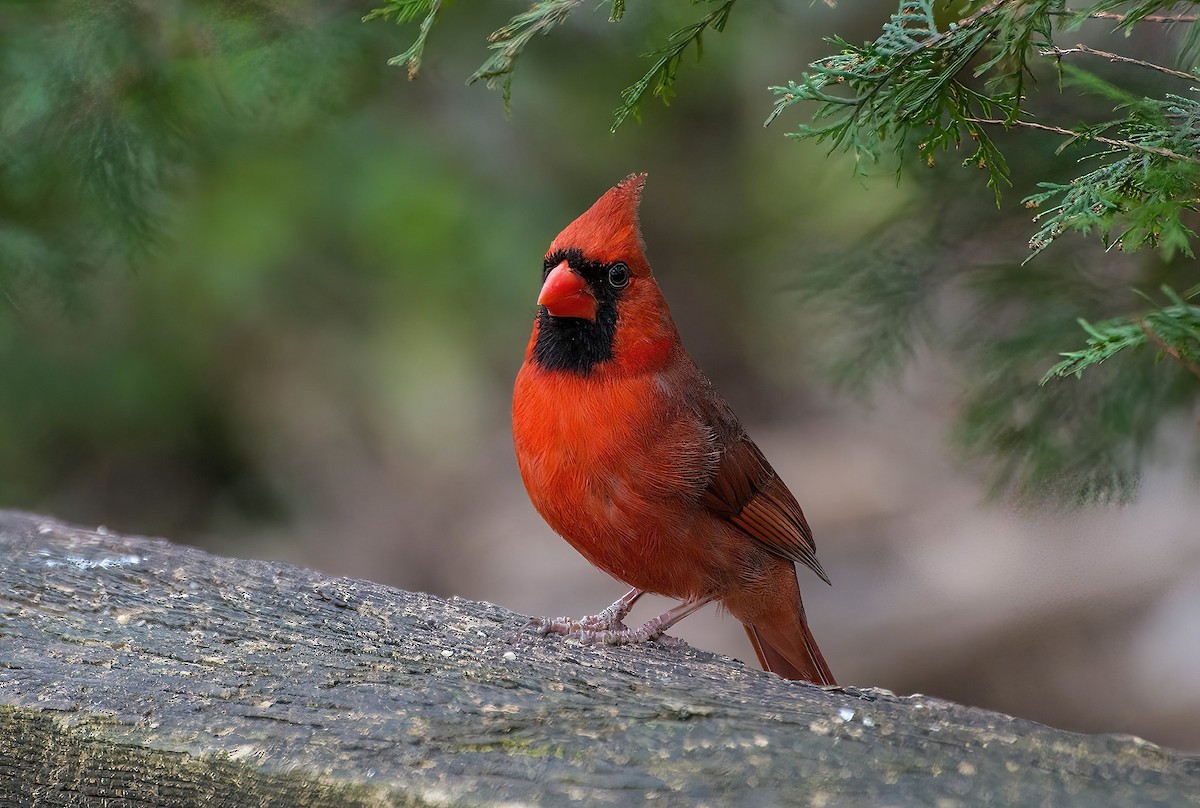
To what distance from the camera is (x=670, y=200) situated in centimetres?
544

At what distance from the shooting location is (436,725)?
72.0 inches

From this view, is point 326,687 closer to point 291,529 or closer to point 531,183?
point 531,183

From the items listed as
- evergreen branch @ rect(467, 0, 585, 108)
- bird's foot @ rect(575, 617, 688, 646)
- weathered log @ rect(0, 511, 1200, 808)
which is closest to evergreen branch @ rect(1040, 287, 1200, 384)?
weathered log @ rect(0, 511, 1200, 808)

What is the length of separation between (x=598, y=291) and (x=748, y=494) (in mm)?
622

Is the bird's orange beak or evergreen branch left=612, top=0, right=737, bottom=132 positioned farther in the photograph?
the bird's orange beak

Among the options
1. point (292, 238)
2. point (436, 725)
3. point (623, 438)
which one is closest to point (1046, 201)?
point (623, 438)

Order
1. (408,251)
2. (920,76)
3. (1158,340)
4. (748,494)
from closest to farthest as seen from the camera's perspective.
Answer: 1. (1158,340)
2. (920,76)
3. (748,494)
4. (408,251)

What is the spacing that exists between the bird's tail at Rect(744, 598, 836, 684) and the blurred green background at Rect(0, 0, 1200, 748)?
0.66 meters

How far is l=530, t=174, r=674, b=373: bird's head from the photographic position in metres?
2.53

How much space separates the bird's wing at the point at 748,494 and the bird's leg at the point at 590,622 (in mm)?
290

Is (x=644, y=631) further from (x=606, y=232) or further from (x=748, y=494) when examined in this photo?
(x=606, y=232)

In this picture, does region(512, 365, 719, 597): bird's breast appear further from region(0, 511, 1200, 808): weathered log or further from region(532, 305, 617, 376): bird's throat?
region(0, 511, 1200, 808): weathered log

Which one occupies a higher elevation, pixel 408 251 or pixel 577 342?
pixel 408 251

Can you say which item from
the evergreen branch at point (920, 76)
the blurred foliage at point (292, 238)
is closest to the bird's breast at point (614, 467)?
the evergreen branch at point (920, 76)
